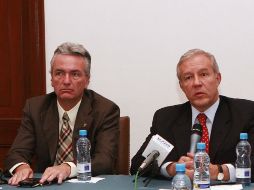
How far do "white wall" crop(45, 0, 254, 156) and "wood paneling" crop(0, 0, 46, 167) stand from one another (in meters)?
0.12

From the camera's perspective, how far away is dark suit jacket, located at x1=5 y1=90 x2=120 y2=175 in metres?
3.51

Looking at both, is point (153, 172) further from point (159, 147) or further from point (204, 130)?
point (204, 130)

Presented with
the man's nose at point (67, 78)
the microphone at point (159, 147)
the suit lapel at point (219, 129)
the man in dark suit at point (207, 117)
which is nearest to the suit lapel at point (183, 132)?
the man in dark suit at point (207, 117)

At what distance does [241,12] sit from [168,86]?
917 mm

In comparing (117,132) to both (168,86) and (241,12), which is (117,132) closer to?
(168,86)

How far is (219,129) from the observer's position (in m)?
3.25

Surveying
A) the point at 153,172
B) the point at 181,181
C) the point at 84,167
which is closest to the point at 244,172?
the point at 181,181

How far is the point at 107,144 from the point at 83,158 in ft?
0.98

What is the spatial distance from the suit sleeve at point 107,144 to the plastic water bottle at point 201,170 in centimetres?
76

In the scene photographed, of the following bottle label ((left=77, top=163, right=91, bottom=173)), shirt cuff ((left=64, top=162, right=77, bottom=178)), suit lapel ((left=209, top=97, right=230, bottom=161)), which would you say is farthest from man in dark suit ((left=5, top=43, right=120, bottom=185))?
suit lapel ((left=209, top=97, right=230, bottom=161))

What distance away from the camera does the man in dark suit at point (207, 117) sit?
3197 mm

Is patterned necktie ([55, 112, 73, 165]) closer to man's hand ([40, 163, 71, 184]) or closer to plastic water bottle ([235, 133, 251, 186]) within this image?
man's hand ([40, 163, 71, 184])

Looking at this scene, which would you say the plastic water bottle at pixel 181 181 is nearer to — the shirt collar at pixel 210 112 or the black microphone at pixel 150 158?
the black microphone at pixel 150 158

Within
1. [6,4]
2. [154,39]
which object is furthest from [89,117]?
[6,4]
